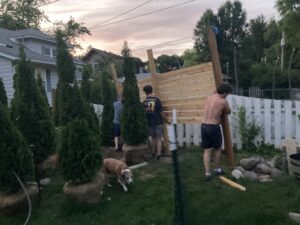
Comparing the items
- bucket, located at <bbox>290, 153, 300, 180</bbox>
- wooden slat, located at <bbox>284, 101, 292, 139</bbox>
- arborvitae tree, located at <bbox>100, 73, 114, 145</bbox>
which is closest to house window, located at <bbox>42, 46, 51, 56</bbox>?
arborvitae tree, located at <bbox>100, 73, 114, 145</bbox>

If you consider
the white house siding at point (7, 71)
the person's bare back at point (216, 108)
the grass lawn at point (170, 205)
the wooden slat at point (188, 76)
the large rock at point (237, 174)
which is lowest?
the grass lawn at point (170, 205)

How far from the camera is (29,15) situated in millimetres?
38688

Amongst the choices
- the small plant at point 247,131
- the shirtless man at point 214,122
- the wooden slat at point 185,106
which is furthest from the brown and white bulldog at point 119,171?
the small plant at point 247,131

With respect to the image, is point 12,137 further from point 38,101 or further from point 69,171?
point 38,101

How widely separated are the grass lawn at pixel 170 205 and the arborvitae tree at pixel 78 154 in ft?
1.32

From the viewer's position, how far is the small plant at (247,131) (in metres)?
8.43

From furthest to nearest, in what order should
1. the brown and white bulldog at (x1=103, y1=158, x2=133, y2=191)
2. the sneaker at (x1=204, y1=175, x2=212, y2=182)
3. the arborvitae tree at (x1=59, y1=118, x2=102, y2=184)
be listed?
the sneaker at (x1=204, y1=175, x2=212, y2=182) → the brown and white bulldog at (x1=103, y1=158, x2=133, y2=191) → the arborvitae tree at (x1=59, y1=118, x2=102, y2=184)

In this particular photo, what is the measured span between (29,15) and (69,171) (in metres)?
37.0

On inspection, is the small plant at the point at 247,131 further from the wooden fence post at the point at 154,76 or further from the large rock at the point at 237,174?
the large rock at the point at 237,174

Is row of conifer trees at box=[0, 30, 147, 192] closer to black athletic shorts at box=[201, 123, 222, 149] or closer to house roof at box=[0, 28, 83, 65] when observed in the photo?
black athletic shorts at box=[201, 123, 222, 149]

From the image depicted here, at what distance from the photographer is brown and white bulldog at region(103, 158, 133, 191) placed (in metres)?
5.84

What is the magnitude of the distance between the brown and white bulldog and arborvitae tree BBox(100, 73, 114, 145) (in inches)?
153

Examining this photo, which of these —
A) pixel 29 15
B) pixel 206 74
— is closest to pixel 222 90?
pixel 206 74

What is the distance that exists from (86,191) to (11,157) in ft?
3.78
